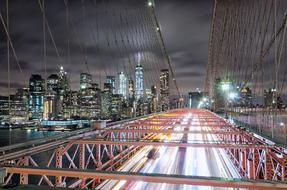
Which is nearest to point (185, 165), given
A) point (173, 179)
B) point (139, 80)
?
point (173, 179)

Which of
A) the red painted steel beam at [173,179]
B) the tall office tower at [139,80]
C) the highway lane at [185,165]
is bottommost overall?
the highway lane at [185,165]

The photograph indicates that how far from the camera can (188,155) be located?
15844 mm

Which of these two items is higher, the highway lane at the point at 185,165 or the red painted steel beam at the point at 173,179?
the red painted steel beam at the point at 173,179

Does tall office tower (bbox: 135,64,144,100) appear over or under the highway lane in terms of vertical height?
over

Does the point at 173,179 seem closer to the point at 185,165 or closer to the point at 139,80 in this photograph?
the point at 185,165

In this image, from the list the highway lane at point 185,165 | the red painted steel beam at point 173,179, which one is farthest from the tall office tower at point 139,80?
the red painted steel beam at point 173,179

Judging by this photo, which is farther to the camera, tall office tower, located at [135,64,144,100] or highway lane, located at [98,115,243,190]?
tall office tower, located at [135,64,144,100]

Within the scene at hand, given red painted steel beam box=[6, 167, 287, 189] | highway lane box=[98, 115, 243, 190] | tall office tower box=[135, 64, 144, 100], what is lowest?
highway lane box=[98, 115, 243, 190]

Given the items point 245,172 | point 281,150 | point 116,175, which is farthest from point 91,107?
point 116,175

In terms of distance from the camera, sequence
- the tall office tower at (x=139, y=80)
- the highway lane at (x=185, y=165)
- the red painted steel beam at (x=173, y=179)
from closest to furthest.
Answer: the red painted steel beam at (x=173, y=179), the highway lane at (x=185, y=165), the tall office tower at (x=139, y=80)

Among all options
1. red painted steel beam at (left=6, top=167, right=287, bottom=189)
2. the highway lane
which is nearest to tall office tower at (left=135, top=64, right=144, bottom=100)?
the highway lane

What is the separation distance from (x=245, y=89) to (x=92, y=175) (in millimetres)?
23340

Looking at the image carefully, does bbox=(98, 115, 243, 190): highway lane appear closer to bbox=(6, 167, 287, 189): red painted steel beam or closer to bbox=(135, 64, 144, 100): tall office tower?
bbox=(6, 167, 287, 189): red painted steel beam

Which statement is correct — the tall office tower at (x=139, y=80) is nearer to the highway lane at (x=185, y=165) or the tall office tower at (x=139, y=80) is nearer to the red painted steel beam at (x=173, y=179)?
the highway lane at (x=185, y=165)
